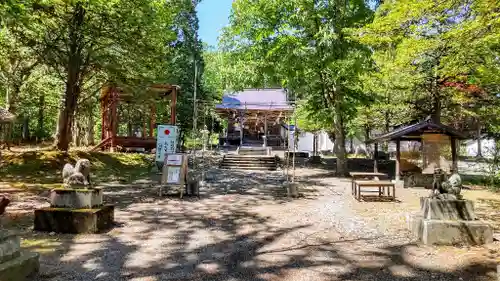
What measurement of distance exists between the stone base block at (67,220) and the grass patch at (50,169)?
5600 mm

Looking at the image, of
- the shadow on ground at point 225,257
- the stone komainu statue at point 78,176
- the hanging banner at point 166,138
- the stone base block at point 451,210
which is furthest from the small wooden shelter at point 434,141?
the stone komainu statue at point 78,176

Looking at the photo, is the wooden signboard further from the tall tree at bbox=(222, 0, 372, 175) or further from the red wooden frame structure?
the red wooden frame structure

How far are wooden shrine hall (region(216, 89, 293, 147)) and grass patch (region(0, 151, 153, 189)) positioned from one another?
1242 cm

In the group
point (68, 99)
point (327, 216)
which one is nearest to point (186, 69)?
point (68, 99)

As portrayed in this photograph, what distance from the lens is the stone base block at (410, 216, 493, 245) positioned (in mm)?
5617

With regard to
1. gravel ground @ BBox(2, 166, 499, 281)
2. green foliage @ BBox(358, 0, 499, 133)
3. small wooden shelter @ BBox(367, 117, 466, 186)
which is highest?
green foliage @ BBox(358, 0, 499, 133)

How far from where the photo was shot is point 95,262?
460 centimetres

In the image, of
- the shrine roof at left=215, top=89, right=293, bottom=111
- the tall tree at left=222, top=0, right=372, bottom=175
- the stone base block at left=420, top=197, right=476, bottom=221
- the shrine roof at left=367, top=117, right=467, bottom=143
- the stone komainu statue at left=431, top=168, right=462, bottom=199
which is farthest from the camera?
the shrine roof at left=215, top=89, right=293, bottom=111

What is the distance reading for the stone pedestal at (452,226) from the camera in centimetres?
563

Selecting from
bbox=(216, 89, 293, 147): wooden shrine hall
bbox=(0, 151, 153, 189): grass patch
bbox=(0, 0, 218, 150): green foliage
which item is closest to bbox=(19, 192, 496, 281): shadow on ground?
bbox=(0, 151, 153, 189): grass patch

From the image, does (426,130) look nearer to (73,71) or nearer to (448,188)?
(448,188)

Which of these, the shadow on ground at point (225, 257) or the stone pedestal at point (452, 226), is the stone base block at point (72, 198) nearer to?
the shadow on ground at point (225, 257)

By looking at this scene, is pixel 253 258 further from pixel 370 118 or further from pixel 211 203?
pixel 370 118

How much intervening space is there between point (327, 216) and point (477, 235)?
3116 mm
